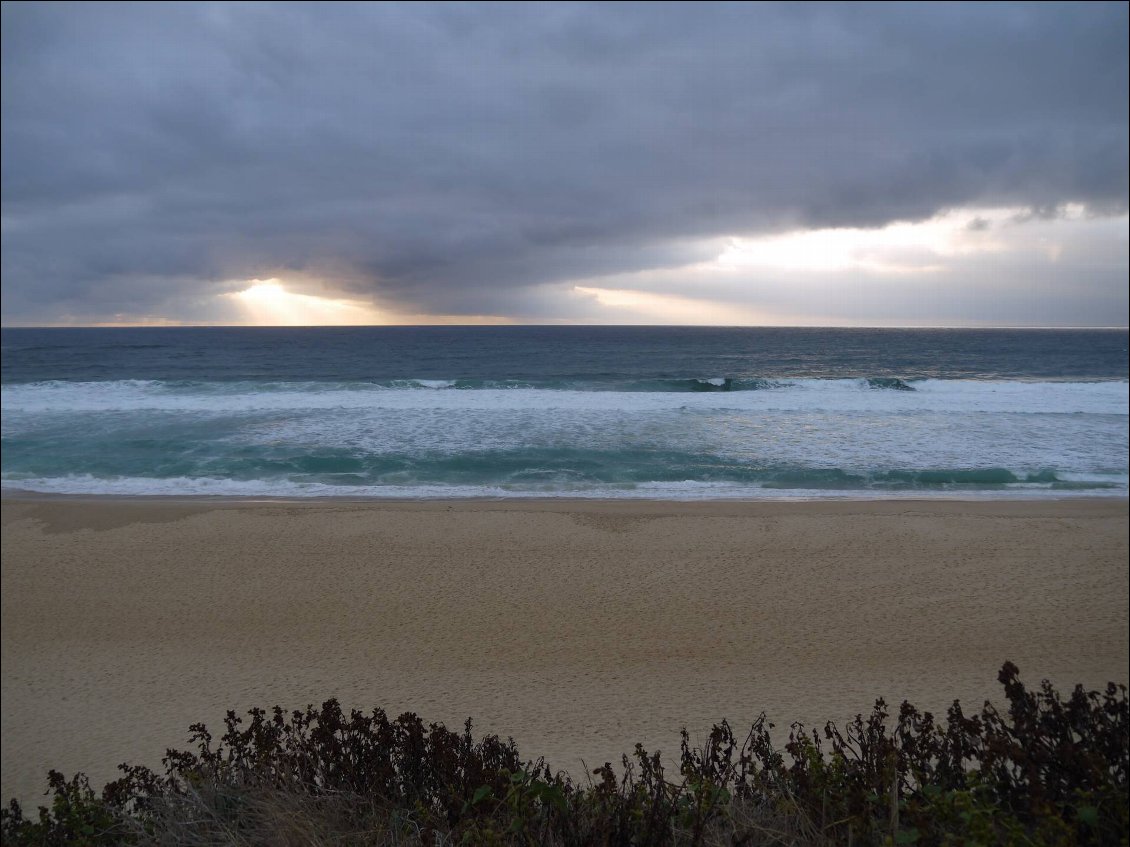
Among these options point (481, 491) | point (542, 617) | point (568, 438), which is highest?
point (568, 438)

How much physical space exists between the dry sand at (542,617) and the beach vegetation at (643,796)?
7.64ft

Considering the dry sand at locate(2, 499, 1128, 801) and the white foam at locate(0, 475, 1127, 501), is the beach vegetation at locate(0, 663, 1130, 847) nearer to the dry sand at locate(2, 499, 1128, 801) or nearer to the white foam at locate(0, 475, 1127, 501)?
the dry sand at locate(2, 499, 1128, 801)

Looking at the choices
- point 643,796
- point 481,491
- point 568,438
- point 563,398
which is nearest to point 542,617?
point 643,796

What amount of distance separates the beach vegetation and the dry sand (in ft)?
7.64

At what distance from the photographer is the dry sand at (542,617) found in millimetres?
5660

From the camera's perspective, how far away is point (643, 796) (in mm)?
2564

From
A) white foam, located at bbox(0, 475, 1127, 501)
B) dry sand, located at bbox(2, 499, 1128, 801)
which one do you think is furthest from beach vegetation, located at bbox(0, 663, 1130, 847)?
white foam, located at bbox(0, 475, 1127, 501)

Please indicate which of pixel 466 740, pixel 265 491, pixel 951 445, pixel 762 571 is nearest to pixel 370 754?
pixel 466 740

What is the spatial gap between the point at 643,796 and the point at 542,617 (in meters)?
5.03

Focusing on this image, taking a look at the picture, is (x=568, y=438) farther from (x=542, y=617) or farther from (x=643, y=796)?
(x=643, y=796)

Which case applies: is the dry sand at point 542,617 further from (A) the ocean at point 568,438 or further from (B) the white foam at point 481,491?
(A) the ocean at point 568,438

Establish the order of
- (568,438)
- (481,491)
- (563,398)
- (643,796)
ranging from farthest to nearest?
(563,398) → (568,438) → (481,491) → (643,796)

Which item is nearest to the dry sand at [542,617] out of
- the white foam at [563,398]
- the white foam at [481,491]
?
the white foam at [481,491]

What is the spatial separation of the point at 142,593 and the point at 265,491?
5601 mm
